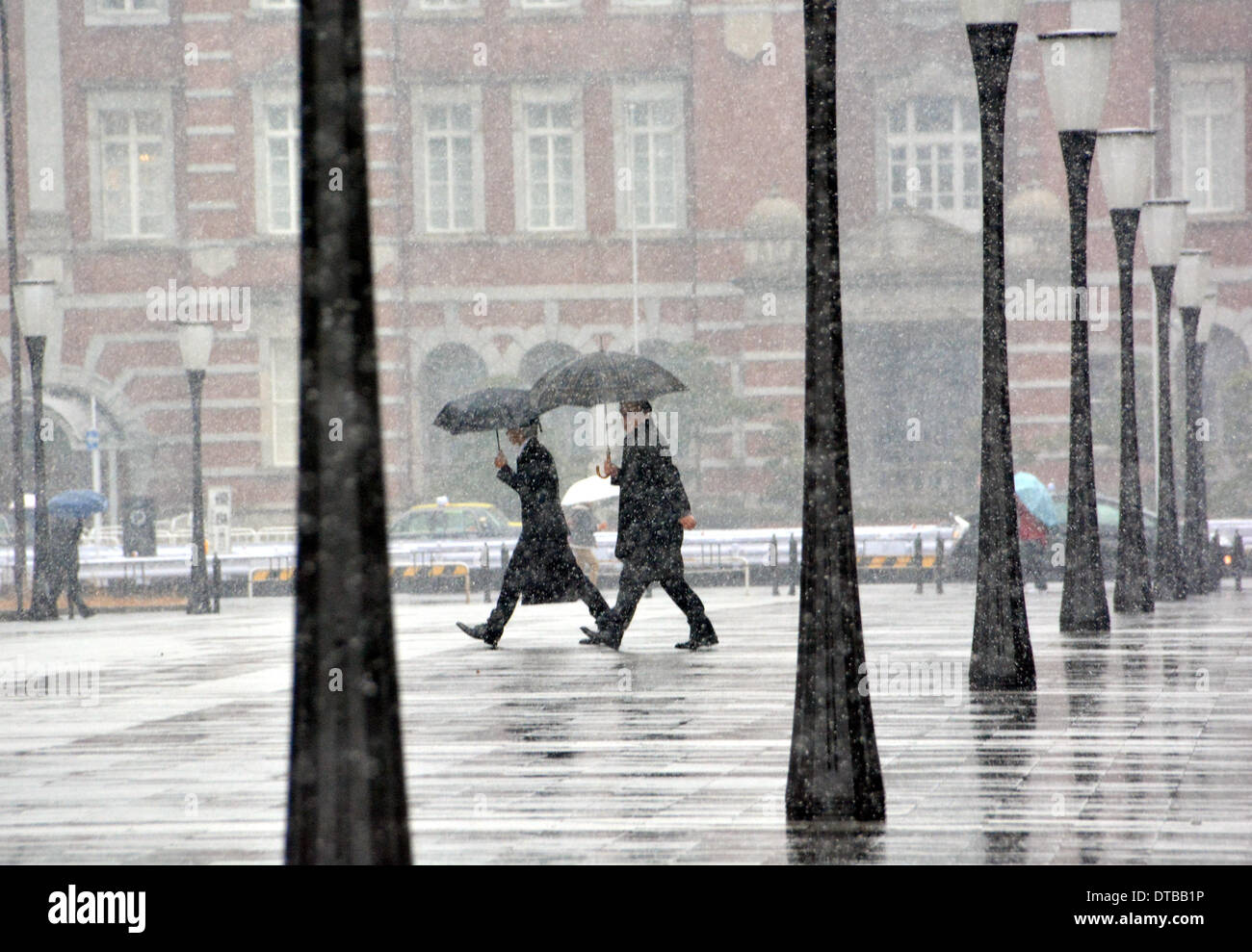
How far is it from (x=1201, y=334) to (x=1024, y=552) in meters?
5.30

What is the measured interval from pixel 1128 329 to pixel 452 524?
1771 centimetres

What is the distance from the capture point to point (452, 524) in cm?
3541

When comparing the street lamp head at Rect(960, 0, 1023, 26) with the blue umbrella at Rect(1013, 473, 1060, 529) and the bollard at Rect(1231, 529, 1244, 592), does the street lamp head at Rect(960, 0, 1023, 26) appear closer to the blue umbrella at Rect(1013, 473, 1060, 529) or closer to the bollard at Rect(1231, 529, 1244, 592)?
the blue umbrella at Rect(1013, 473, 1060, 529)

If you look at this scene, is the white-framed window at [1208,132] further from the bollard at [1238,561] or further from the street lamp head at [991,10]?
the street lamp head at [991,10]

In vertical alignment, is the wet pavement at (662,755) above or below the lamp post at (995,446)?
below

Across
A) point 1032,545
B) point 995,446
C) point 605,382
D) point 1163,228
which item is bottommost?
point 1032,545

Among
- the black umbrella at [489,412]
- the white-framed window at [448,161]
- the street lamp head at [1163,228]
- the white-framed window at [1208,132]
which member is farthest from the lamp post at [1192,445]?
the white-framed window at [448,161]

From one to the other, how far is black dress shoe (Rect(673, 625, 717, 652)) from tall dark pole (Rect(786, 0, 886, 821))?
864cm

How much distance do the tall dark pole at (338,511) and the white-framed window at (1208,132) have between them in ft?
126

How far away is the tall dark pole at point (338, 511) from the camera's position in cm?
514

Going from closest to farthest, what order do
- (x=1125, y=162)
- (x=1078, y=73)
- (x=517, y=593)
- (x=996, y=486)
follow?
1. (x=996, y=486)
2. (x=1078, y=73)
3. (x=517, y=593)
4. (x=1125, y=162)

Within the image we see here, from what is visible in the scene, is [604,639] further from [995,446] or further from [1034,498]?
[1034,498]

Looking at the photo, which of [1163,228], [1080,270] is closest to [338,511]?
[1080,270]

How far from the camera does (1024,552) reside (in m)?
27.7
